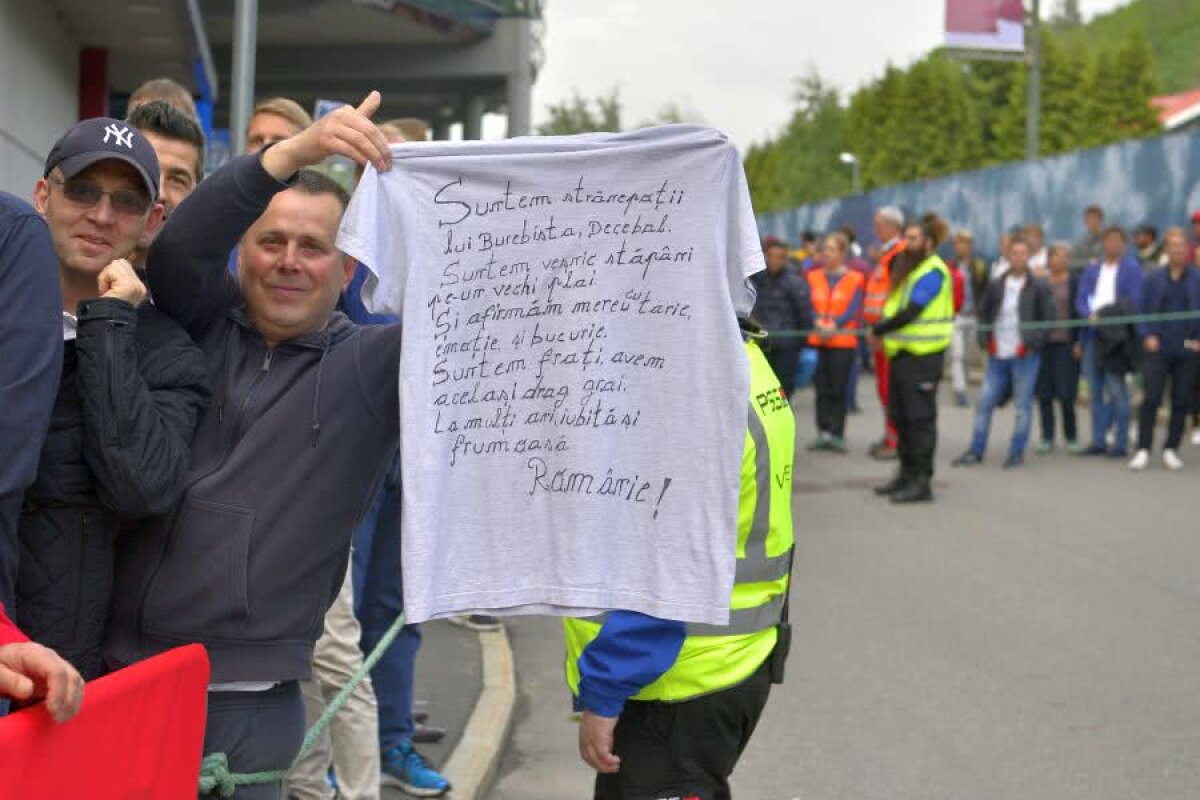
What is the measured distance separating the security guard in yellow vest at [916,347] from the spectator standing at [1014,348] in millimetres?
2537

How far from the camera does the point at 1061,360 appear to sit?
1712 centimetres

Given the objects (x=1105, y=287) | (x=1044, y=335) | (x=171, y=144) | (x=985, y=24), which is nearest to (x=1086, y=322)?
(x=1044, y=335)

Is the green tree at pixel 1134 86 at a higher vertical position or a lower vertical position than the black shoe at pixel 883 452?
higher

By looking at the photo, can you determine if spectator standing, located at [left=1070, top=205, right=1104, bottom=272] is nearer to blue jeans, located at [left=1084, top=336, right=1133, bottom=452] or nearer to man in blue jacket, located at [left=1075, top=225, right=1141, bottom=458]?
man in blue jacket, located at [left=1075, top=225, right=1141, bottom=458]

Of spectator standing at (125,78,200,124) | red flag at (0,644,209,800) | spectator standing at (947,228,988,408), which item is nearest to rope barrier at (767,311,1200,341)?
spectator standing at (947,228,988,408)

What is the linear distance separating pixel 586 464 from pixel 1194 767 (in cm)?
442

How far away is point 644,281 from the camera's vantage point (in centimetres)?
316

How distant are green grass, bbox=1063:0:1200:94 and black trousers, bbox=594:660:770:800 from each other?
102m

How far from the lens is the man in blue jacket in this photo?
1667 centimetres

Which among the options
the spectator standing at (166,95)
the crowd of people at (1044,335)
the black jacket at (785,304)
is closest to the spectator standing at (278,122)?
the spectator standing at (166,95)

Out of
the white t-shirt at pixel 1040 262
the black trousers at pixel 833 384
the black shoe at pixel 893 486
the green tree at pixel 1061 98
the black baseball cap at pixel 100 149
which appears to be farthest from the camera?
the green tree at pixel 1061 98

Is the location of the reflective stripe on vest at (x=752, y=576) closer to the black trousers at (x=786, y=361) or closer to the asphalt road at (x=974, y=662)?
the asphalt road at (x=974, y=662)

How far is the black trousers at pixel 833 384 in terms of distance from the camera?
57.3ft

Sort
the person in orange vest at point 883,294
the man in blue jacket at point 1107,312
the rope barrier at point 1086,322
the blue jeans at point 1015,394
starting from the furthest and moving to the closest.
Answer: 1. the man in blue jacket at point 1107,312
2. the blue jeans at point 1015,394
3. the rope barrier at point 1086,322
4. the person in orange vest at point 883,294
